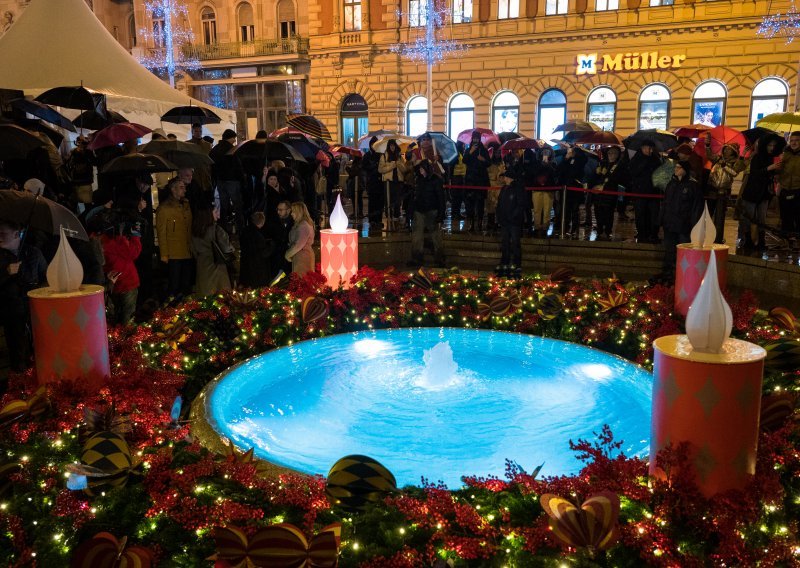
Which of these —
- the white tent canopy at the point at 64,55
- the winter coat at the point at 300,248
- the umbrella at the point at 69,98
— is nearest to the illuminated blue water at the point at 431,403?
the winter coat at the point at 300,248

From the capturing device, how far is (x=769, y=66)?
24.1 metres

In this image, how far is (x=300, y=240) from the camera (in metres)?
8.30

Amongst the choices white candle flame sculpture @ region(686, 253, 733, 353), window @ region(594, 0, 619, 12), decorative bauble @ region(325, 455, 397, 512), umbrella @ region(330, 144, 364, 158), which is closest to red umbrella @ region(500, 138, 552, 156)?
umbrella @ region(330, 144, 364, 158)

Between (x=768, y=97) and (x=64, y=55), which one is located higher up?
(x=768, y=97)

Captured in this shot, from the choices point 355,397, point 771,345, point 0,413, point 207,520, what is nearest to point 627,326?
point 771,345

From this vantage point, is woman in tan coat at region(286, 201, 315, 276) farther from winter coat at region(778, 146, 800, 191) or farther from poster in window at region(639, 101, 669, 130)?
poster in window at region(639, 101, 669, 130)

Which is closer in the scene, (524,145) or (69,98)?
(69,98)

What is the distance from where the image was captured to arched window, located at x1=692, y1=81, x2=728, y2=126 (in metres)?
25.3

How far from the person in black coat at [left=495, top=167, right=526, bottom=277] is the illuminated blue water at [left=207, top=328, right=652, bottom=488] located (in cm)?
457

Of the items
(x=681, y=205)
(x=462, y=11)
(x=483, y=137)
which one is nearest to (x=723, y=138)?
(x=681, y=205)

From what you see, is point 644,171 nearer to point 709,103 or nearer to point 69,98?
point 69,98

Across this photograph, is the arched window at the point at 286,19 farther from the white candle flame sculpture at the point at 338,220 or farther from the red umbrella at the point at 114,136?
the white candle flame sculpture at the point at 338,220

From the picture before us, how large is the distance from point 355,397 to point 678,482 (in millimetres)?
2857

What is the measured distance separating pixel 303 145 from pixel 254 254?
17.1ft
